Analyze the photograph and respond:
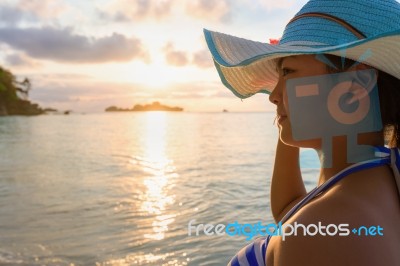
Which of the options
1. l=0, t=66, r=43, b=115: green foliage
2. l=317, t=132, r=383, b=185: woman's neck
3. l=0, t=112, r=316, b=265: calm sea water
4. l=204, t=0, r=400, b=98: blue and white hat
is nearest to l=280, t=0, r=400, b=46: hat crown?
l=204, t=0, r=400, b=98: blue and white hat

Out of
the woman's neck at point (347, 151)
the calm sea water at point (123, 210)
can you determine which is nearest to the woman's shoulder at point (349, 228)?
the woman's neck at point (347, 151)

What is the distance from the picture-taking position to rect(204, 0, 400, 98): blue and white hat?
1.38m

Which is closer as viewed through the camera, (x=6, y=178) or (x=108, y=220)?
(x=108, y=220)

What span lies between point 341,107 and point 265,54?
1.00 ft

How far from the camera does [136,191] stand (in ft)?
27.1

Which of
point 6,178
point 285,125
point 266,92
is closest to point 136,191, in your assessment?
point 6,178

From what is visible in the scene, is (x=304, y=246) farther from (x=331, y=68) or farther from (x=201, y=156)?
(x=201, y=156)

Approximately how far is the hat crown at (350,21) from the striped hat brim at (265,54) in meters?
0.05

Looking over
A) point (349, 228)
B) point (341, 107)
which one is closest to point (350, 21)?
point (341, 107)

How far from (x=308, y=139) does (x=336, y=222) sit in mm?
421

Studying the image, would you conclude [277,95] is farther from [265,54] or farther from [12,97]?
[12,97]

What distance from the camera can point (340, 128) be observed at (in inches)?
56.8

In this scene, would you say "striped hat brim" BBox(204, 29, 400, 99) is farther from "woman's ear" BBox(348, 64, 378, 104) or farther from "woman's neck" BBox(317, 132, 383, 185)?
"woman's neck" BBox(317, 132, 383, 185)

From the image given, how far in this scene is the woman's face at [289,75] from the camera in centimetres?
149
